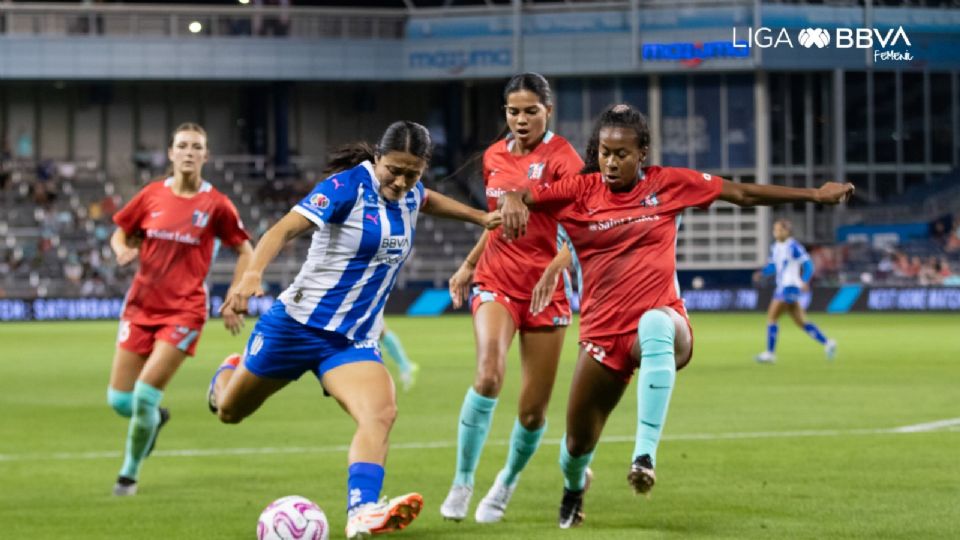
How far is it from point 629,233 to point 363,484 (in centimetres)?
191

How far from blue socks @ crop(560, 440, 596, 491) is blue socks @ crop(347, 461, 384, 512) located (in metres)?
1.32

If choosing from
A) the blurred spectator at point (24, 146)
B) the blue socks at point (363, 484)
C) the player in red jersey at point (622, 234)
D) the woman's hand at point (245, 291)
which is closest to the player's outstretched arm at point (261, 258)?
the woman's hand at point (245, 291)

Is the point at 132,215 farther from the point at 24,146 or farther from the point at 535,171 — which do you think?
the point at 24,146

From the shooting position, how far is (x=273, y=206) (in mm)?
55531

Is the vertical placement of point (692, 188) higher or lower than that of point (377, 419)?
higher

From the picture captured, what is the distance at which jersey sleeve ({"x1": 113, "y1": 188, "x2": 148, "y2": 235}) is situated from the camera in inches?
464

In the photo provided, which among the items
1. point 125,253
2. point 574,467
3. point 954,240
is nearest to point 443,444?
point 125,253

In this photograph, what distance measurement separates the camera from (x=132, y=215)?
11797mm

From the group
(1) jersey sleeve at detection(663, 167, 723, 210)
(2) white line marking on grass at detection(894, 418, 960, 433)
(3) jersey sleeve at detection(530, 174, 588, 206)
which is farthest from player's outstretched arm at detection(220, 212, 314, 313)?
(2) white line marking on grass at detection(894, 418, 960, 433)

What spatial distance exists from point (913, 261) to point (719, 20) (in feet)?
39.2

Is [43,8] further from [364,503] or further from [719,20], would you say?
[364,503]

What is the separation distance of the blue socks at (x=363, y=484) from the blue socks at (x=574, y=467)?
4.33ft

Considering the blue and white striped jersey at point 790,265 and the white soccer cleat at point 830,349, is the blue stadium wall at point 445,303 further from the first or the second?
the white soccer cleat at point 830,349

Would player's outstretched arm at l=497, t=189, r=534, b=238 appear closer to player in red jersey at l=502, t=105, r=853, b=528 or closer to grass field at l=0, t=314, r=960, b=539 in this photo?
player in red jersey at l=502, t=105, r=853, b=528
